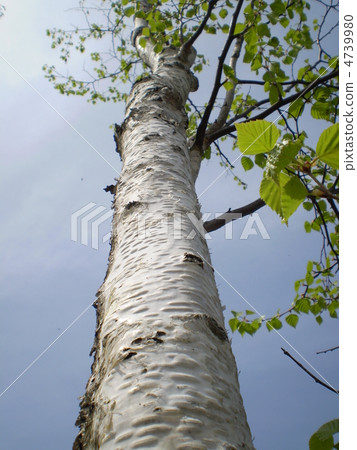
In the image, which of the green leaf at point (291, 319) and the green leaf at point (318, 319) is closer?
the green leaf at point (291, 319)

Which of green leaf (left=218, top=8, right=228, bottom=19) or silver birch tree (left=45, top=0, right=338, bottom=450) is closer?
silver birch tree (left=45, top=0, right=338, bottom=450)

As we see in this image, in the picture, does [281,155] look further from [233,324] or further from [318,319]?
[318,319]

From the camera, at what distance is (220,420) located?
0.54m

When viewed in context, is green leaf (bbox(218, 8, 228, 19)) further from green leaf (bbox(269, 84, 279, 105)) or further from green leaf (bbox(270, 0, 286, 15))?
green leaf (bbox(269, 84, 279, 105))

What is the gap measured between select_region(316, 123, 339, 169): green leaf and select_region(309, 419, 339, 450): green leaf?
1.78 feet

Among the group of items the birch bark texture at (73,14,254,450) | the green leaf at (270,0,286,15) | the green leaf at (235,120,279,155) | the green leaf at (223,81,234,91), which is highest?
the green leaf at (270,0,286,15)

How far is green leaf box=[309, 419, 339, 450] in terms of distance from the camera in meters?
0.65

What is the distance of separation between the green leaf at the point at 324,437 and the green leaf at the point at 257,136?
0.59 meters

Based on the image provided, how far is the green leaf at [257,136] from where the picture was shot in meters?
0.58

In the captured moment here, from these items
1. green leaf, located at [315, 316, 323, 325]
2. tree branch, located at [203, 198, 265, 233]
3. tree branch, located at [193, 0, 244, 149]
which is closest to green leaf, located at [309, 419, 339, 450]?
tree branch, located at [203, 198, 265, 233]

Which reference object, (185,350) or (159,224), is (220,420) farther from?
(159,224)

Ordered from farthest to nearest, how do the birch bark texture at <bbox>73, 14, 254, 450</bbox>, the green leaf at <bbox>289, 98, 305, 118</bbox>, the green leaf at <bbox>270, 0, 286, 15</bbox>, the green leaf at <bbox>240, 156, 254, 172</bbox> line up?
the green leaf at <bbox>270, 0, 286, 15</bbox> < the green leaf at <bbox>289, 98, 305, 118</bbox> < the green leaf at <bbox>240, 156, 254, 172</bbox> < the birch bark texture at <bbox>73, 14, 254, 450</bbox>
